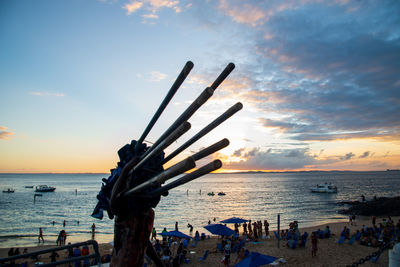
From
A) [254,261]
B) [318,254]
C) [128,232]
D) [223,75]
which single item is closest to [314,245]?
[318,254]

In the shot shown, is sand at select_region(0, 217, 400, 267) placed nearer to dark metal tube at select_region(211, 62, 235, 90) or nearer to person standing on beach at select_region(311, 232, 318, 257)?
person standing on beach at select_region(311, 232, 318, 257)

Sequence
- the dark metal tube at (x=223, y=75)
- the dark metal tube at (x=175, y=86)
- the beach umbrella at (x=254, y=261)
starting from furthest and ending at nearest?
the beach umbrella at (x=254, y=261), the dark metal tube at (x=223, y=75), the dark metal tube at (x=175, y=86)

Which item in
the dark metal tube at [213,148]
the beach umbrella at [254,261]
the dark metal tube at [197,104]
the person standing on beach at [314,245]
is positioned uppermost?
the dark metal tube at [197,104]

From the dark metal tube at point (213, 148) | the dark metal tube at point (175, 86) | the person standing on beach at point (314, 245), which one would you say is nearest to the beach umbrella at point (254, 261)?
the person standing on beach at point (314, 245)

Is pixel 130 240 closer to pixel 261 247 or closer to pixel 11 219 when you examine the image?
pixel 261 247

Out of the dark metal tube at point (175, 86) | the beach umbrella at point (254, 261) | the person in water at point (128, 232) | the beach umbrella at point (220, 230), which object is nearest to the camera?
the dark metal tube at point (175, 86)

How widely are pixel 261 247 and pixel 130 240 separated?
902 inches

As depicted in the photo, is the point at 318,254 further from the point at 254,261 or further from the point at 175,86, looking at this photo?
the point at 175,86

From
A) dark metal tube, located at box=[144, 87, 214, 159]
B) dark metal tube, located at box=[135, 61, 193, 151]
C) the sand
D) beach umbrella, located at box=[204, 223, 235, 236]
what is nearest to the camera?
dark metal tube, located at box=[144, 87, 214, 159]

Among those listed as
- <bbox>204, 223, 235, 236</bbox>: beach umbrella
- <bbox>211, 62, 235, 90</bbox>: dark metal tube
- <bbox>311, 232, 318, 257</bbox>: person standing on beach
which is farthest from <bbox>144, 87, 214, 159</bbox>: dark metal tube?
<bbox>311, 232, 318, 257</bbox>: person standing on beach

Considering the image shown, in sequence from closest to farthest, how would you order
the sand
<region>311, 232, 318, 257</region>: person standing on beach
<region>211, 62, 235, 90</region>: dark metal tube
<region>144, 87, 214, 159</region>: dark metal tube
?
<region>144, 87, 214, 159</region>: dark metal tube
<region>211, 62, 235, 90</region>: dark metal tube
the sand
<region>311, 232, 318, 257</region>: person standing on beach

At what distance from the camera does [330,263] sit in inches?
698

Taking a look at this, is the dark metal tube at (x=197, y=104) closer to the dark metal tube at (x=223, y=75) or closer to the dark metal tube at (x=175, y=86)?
the dark metal tube at (x=175, y=86)

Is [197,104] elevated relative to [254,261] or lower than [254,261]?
elevated
